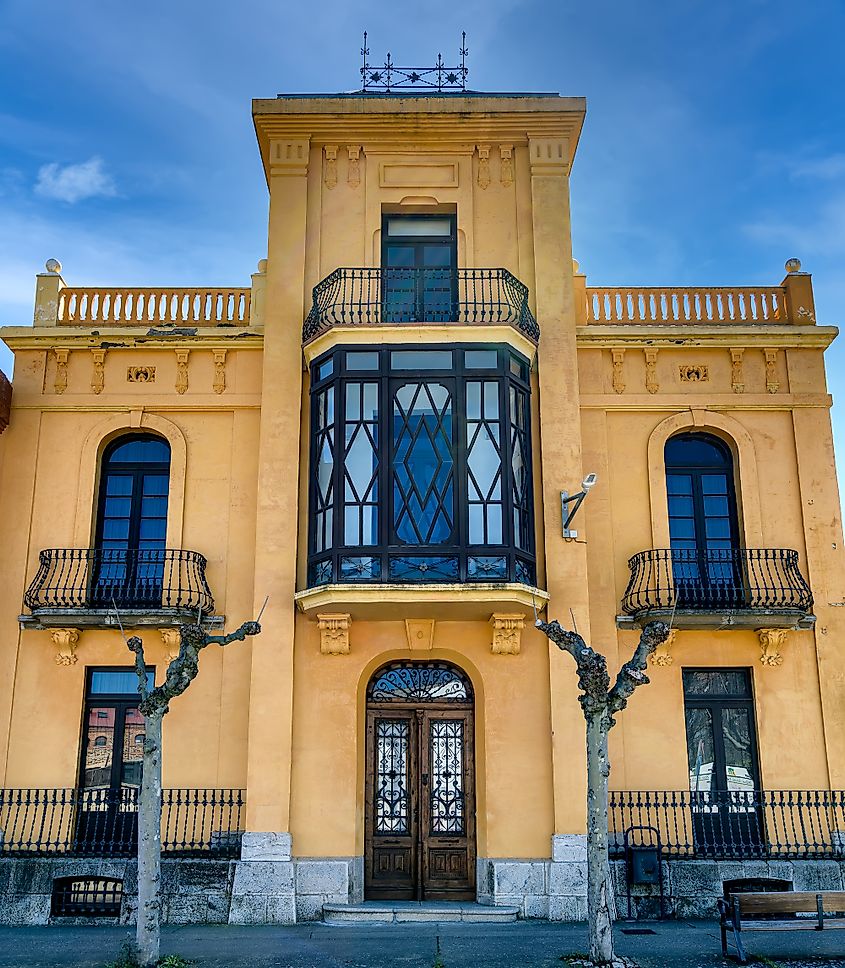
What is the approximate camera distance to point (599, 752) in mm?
11695

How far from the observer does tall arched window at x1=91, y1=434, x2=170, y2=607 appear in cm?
1645

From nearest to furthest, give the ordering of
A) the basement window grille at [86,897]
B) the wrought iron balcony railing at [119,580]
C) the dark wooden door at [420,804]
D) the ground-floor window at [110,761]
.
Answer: the basement window grille at [86,897]
the dark wooden door at [420,804]
the ground-floor window at [110,761]
the wrought iron balcony railing at [119,580]

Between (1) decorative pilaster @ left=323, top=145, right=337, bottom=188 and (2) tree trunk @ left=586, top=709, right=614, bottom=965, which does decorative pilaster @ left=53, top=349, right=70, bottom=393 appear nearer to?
(1) decorative pilaster @ left=323, top=145, right=337, bottom=188

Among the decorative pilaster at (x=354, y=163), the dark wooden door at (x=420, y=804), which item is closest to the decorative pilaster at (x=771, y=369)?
the dark wooden door at (x=420, y=804)

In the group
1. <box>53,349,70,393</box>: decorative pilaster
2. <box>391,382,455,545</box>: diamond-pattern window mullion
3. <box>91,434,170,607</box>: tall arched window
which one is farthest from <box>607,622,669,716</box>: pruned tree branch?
<box>53,349,70,393</box>: decorative pilaster

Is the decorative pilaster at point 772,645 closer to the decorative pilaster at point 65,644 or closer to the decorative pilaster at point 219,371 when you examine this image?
the decorative pilaster at point 219,371

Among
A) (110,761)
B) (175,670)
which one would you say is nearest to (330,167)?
(175,670)

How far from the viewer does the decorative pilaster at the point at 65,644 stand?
1612 cm

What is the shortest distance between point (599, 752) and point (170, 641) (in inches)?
295

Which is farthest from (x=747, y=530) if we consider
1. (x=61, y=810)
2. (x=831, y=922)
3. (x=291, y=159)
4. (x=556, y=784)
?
(x=61, y=810)

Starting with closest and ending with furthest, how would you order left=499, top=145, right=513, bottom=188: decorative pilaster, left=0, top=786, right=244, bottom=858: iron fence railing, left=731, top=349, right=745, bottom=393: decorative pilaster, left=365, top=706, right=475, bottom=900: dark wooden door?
left=0, top=786, right=244, bottom=858: iron fence railing → left=365, top=706, right=475, bottom=900: dark wooden door → left=731, top=349, right=745, bottom=393: decorative pilaster → left=499, top=145, right=513, bottom=188: decorative pilaster

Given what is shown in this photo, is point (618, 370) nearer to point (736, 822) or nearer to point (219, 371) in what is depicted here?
point (219, 371)

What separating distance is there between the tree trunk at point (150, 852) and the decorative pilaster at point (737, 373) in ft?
36.2

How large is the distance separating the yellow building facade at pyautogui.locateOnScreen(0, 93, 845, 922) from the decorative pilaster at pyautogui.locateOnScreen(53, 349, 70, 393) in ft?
0.50
